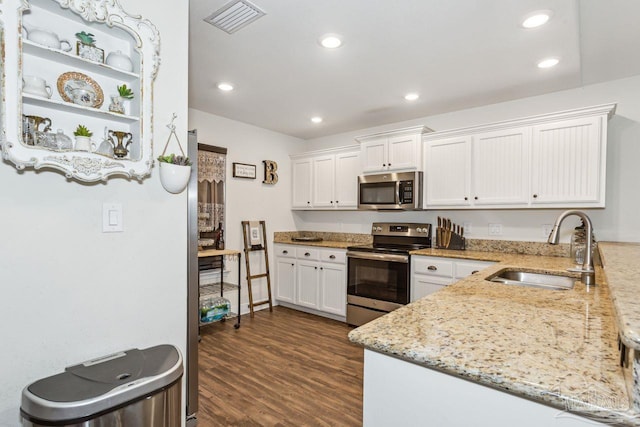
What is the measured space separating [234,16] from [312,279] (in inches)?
121

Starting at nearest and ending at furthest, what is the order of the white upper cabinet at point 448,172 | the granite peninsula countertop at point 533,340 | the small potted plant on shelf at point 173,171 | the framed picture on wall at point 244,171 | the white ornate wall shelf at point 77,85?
the granite peninsula countertop at point 533,340 < the white ornate wall shelf at point 77,85 < the small potted plant on shelf at point 173,171 < the white upper cabinet at point 448,172 < the framed picture on wall at point 244,171

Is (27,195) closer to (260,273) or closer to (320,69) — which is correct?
(320,69)

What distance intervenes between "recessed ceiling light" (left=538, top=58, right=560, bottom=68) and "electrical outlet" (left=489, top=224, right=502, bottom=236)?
1.52 m

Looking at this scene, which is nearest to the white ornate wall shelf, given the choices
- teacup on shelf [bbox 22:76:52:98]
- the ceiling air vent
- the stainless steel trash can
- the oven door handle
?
teacup on shelf [bbox 22:76:52:98]

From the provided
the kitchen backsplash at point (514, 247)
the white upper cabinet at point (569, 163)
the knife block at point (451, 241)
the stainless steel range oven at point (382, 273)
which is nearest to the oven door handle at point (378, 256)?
the stainless steel range oven at point (382, 273)

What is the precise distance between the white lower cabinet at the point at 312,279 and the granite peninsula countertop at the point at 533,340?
262 cm

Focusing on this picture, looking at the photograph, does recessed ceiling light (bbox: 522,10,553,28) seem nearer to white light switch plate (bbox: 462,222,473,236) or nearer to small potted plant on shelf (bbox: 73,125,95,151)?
white light switch plate (bbox: 462,222,473,236)

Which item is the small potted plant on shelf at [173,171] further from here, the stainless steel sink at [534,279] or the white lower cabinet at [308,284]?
the white lower cabinet at [308,284]

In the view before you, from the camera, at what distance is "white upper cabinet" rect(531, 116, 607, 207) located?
2.68m

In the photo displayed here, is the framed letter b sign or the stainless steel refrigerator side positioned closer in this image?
the stainless steel refrigerator side

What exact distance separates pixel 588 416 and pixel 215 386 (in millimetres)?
2415

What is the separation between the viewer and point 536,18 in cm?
196

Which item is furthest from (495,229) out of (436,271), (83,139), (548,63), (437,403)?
(83,139)

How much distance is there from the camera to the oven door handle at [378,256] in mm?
3464
